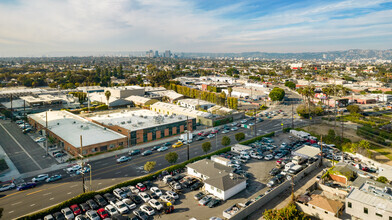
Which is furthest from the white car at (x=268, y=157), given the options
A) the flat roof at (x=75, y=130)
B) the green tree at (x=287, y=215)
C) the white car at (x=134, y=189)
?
the flat roof at (x=75, y=130)

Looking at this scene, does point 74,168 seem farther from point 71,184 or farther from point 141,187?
point 141,187

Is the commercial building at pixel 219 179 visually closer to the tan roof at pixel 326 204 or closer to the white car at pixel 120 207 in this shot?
the tan roof at pixel 326 204

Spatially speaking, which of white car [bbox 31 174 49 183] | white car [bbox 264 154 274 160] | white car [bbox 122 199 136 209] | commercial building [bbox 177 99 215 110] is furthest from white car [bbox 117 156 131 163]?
commercial building [bbox 177 99 215 110]

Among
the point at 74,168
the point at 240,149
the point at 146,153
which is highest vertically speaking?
the point at 240,149

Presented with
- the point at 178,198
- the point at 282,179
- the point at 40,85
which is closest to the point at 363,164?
the point at 282,179

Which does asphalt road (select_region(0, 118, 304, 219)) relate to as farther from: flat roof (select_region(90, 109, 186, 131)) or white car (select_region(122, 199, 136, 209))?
flat roof (select_region(90, 109, 186, 131))

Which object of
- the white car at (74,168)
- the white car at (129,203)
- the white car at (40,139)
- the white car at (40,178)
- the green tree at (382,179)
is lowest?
the white car at (129,203)

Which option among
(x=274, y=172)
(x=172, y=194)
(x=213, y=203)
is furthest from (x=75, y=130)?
(x=274, y=172)
